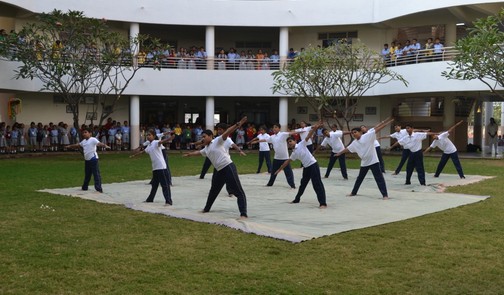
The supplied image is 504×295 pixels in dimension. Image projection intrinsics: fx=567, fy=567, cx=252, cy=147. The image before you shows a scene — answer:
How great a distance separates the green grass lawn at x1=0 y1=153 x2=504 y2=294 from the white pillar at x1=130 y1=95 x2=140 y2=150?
62.6 feet

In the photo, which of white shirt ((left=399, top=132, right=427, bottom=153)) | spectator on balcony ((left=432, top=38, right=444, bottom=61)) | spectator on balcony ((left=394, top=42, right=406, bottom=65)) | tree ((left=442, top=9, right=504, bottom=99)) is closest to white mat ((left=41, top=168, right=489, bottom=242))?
white shirt ((left=399, top=132, right=427, bottom=153))

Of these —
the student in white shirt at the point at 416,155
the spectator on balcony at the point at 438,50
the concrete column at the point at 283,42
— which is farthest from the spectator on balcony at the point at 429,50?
the student in white shirt at the point at 416,155

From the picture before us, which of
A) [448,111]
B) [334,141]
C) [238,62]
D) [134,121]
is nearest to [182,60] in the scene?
[238,62]

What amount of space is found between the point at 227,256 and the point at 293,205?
4.37 meters

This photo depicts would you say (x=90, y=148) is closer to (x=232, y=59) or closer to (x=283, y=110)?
(x=232, y=59)

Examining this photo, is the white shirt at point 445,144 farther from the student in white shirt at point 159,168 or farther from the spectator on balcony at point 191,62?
the spectator on balcony at point 191,62

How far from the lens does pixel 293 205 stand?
436 inches

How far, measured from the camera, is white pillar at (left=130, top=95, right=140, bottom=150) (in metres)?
29.2

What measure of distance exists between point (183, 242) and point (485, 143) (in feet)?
95.3

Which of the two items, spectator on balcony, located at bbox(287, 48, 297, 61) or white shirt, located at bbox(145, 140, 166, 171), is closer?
white shirt, located at bbox(145, 140, 166, 171)

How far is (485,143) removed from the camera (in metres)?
32.8

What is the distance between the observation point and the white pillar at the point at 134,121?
29.2 metres

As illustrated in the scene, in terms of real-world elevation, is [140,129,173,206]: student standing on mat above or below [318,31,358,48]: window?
below

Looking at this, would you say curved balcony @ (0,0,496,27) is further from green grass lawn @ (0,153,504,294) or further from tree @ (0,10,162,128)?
green grass lawn @ (0,153,504,294)
